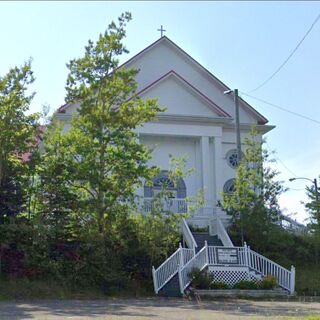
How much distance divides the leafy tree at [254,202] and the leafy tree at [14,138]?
891 cm

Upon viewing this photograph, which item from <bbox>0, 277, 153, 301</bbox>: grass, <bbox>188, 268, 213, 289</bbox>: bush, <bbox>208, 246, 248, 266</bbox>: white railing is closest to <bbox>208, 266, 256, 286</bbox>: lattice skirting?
<bbox>208, 246, 248, 266</bbox>: white railing

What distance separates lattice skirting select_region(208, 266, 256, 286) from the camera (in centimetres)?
2195

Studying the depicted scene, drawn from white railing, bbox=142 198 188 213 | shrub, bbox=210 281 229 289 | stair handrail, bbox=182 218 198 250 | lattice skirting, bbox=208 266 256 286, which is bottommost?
shrub, bbox=210 281 229 289

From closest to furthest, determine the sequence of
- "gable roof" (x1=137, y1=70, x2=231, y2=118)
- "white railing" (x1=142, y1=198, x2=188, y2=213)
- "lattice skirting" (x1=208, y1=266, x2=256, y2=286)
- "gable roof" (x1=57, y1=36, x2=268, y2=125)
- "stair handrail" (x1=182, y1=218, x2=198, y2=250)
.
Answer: "lattice skirting" (x1=208, y1=266, x2=256, y2=286), "white railing" (x1=142, y1=198, x2=188, y2=213), "stair handrail" (x1=182, y1=218, x2=198, y2=250), "gable roof" (x1=137, y1=70, x2=231, y2=118), "gable roof" (x1=57, y1=36, x2=268, y2=125)

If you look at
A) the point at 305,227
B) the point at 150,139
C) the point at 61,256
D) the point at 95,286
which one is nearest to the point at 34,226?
the point at 61,256

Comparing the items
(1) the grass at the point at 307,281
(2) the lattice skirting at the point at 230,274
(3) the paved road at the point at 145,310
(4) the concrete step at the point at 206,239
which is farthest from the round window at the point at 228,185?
(3) the paved road at the point at 145,310

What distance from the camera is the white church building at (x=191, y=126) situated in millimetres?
29000

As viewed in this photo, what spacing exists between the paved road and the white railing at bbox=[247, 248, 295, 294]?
3808mm

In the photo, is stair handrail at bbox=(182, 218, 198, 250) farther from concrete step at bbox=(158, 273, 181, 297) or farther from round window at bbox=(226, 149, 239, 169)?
round window at bbox=(226, 149, 239, 169)

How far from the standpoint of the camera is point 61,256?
20.9 meters

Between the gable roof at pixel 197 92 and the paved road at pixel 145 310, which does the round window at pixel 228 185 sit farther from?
the paved road at pixel 145 310

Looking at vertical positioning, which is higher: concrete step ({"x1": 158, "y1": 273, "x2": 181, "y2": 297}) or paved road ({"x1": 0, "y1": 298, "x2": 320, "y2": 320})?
concrete step ({"x1": 158, "y1": 273, "x2": 181, "y2": 297})

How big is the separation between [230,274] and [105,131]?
716 centimetres

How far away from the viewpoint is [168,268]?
21.6 m
